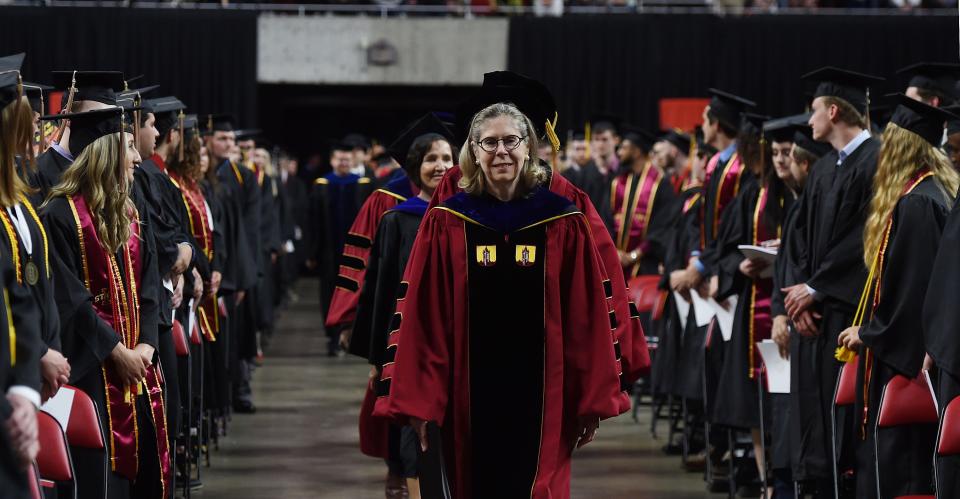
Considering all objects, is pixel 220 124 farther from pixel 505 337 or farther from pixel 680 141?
pixel 505 337

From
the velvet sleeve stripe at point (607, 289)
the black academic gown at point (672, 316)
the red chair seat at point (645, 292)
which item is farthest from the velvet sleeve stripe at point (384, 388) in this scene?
the red chair seat at point (645, 292)

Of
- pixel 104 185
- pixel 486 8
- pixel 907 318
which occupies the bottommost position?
pixel 907 318

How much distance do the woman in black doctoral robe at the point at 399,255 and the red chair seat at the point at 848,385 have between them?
1.80 metres

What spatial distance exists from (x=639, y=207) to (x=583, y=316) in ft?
21.0

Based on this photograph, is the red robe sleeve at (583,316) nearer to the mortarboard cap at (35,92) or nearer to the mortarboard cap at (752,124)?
the mortarboard cap at (35,92)

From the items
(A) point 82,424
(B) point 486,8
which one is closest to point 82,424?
(A) point 82,424

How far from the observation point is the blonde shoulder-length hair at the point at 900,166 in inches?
212

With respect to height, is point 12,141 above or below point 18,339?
above

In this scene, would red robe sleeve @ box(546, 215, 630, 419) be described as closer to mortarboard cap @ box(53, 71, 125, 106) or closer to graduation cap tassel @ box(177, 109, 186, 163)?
mortarboard cap @ box(53, 71, 125, 106)

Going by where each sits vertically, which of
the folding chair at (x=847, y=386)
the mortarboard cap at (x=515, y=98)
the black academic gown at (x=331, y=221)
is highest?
the mortarboard cap at (x=515, y=98)

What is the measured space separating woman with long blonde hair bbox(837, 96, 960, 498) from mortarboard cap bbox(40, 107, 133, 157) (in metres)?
2.86

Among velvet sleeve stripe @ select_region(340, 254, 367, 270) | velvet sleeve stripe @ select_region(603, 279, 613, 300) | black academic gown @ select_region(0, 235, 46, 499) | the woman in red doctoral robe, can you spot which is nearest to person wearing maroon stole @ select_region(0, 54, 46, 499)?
black academic gown @ select_region(0, 235, 46, 499)

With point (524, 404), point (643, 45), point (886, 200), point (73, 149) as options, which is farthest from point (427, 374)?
point (643, 45)

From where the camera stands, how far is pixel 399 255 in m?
6.14
